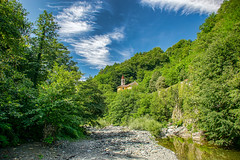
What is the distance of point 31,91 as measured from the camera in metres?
7.37

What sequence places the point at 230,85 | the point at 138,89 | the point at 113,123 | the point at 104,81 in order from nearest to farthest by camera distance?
1. the point at 230,85
2. the point at 113,123
3. the point at 138,89
4. the point at 104,81

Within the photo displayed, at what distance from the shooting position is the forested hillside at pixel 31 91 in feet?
20.7

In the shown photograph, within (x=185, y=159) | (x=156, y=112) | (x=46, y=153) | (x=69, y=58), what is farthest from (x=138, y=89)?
(x=46, y=153)

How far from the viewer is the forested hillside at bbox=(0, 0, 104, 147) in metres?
6.30

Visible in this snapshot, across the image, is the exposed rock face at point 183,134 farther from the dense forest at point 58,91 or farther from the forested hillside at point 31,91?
the forested hillside at point 31,91

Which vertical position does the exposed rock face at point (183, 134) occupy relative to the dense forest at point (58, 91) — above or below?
below

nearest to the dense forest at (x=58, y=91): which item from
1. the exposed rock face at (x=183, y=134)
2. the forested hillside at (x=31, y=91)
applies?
the forested hillside at (x=31, y=91)

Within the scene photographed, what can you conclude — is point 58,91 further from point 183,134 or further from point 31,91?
point 183,134

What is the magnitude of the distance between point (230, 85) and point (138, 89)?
99.9 feet

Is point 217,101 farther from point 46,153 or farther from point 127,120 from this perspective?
point 127,120

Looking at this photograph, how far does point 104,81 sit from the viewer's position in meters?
71.8

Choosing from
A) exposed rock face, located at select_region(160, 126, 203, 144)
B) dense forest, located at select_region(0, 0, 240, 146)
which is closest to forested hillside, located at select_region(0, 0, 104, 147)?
dense forest, located at select_region(0, 0, 240, 146)

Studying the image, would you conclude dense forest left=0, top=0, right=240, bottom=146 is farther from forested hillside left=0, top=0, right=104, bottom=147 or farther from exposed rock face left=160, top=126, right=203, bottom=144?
exposed rock face left=160, top=126, right=203, bottom=144

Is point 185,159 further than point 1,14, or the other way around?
point 185,159
